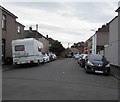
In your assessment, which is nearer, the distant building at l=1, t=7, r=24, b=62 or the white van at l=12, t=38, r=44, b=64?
the white van at l=12, t=38, r=44, b=64

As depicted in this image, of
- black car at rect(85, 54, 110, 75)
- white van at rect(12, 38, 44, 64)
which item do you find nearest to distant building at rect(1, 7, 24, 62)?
white van at rect(12, 38, 44, 64)

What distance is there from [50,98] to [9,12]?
84.6 ft

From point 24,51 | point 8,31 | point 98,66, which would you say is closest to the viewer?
point 98,66

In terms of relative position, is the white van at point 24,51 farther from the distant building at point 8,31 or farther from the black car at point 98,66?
the black car at point 98,66

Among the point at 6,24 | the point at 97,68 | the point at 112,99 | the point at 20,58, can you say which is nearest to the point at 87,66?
the point at 97,68

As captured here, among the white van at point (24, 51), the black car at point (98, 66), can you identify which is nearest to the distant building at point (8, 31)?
the white van at point (24, 51)

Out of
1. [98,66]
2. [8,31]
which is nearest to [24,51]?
[8,31]

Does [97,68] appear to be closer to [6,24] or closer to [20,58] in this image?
[20,58]

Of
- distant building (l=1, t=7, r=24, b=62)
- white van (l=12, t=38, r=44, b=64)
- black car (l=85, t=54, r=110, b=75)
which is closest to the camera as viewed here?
black car (l=85, t=54, r=110, b=75)

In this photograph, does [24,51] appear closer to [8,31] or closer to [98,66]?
[8,31]

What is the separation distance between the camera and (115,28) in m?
32.4

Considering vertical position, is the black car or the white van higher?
the white van

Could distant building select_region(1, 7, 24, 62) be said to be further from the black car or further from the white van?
the black car

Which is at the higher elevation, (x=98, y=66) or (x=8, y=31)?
(x=8, y=31)
